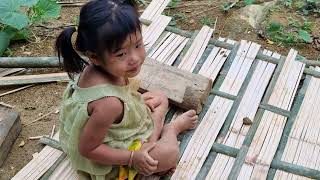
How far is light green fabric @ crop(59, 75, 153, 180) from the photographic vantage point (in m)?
2.07

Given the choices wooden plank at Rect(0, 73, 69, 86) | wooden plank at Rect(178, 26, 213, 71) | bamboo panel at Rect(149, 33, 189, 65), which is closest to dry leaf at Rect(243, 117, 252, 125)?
wooden plank at Rect(178, 26, 213, 71)

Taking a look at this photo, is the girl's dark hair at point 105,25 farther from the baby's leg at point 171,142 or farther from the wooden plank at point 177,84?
the wooden plank at point 177,84

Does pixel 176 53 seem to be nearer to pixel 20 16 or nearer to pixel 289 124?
pixel 289 124

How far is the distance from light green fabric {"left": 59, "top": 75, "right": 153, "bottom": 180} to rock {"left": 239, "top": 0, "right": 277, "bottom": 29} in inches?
73.0

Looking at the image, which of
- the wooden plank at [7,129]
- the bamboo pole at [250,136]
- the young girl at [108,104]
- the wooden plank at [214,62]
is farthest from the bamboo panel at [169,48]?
the wooden plank at [7,129]

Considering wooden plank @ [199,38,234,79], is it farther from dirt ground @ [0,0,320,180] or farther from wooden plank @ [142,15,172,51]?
dirt ground @ [0,0,320,180]

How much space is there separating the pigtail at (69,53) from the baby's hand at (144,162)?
0.43 m

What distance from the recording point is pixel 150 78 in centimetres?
279

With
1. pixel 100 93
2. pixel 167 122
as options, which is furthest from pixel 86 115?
pixel 167 122

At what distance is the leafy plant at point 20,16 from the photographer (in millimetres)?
3410

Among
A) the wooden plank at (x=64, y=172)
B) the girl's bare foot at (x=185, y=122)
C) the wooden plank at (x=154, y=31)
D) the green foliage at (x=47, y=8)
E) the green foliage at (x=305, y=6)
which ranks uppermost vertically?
the girl's bare foot at (x=185, y=122)

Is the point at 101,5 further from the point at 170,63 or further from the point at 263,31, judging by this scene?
the point at 263,31

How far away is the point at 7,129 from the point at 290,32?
219cm

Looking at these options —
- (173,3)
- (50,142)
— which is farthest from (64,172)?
(173,3)
